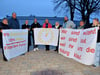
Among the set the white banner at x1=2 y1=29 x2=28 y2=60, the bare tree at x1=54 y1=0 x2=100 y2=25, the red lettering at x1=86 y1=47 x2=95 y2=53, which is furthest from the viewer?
the bare tree at x1=54 y1=0 x2=100 y2=25

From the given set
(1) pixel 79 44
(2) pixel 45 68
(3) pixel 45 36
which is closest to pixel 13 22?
(3) pixel 45 36

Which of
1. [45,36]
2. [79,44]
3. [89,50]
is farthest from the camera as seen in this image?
[45,36]

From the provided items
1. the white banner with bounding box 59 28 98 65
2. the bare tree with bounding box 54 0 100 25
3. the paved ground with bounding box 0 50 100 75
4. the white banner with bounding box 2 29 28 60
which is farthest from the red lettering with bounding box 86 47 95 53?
the bare tree with bounding box 54 0 100 25

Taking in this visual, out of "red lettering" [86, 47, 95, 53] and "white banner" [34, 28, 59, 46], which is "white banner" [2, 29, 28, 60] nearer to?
"white banner" [34, 28, 59, 46]

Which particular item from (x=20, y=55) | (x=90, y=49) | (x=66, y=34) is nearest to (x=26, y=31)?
(x=20, y=55)

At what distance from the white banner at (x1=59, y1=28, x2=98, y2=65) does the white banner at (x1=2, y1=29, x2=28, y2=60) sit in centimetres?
188

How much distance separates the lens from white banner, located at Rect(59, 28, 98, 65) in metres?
7.12

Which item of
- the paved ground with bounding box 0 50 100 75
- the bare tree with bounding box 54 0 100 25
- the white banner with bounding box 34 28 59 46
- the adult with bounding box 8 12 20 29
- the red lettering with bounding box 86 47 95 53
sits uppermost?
the bare tree with bounding box 54 0 100 25

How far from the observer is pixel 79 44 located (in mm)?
8062

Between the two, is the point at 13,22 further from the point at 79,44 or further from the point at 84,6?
the point at 84,6

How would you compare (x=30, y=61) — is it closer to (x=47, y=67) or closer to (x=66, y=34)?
(x=47, y=67)

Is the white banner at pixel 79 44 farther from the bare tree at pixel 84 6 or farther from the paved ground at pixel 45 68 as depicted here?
the bare tree at pixel 84 6

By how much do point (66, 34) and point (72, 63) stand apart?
2.07 m

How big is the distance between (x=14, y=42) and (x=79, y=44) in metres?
2.98
